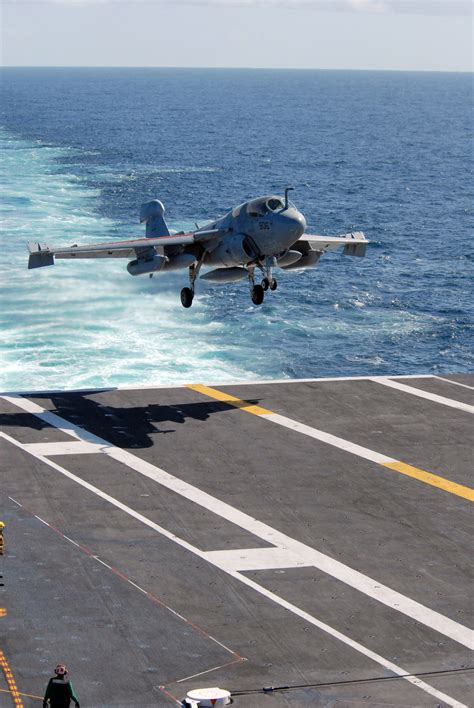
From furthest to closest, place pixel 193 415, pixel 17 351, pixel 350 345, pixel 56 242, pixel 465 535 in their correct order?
pixel 56 242 → pixel 350 345 → pixel 17 351 → pixel 193 415 → pixel 465 535

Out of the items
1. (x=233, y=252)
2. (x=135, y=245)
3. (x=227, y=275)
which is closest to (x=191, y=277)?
(x=227, y=275)

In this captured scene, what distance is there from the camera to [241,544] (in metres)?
28.7

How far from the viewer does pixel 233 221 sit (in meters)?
42.9

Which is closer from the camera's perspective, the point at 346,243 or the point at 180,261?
the point at 180,261

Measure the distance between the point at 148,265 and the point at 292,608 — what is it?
2140cm

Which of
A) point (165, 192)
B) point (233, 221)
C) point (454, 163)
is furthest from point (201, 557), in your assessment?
point (454, 163)

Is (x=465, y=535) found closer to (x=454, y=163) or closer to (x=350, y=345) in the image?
(x=350, y=345)

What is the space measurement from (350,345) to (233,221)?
23.1m

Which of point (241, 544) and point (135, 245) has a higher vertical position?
point (135, 245)

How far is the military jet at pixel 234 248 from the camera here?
40938mm

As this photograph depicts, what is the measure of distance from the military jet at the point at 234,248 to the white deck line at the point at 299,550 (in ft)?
26.8

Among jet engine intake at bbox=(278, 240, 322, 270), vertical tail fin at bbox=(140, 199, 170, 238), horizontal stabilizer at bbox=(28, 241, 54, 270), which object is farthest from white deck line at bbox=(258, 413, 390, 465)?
vertical tail fin at bbox=(140, 199, 170, 238)

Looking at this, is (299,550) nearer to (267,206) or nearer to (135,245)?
(267,206)

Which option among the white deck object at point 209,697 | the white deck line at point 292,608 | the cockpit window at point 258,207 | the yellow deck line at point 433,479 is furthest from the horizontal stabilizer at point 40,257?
the white deck object at point 209,697
